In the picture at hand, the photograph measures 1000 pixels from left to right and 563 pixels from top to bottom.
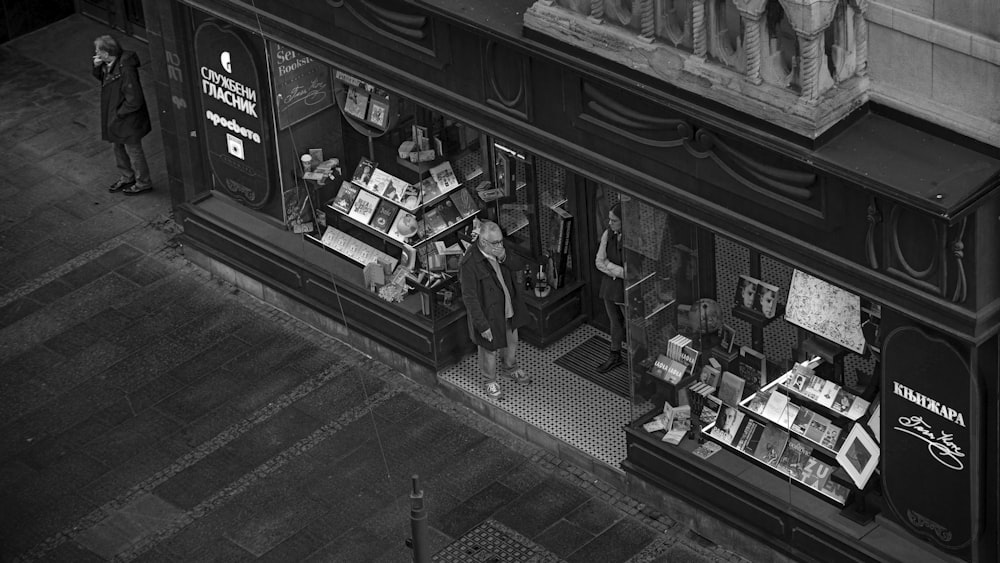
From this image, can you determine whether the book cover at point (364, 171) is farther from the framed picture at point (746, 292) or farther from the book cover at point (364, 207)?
the framed picture at point (746, 292)

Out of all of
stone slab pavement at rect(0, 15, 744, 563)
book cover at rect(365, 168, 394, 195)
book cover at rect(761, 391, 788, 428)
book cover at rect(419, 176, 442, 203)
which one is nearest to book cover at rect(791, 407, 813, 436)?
book cover at rect(761, 391, 788, 428)

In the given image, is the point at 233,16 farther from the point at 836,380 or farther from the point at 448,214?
the point at 836,380

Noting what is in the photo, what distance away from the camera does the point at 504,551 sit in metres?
15.0

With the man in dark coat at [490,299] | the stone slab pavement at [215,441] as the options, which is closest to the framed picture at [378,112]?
the man in dark coat at [490,299]

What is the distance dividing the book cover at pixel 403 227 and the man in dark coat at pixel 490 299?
3.94 feet

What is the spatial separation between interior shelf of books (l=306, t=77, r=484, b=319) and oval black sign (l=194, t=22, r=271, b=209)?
2.81 feet

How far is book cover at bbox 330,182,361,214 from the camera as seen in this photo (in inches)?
702

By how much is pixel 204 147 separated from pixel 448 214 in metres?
3.22

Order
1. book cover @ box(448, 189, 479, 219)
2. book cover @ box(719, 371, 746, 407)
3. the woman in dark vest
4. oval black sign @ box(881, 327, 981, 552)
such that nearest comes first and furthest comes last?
oval black sign @ box(881, 327, 981, 552) < book cover @ box(719, 371, 746, 407) < the woman in dark vest < book cover @ box(448, 189, 479, 219)

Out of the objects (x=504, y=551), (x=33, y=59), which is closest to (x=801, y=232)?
(x=504, y=551)

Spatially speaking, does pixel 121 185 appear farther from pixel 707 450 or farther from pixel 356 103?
pixel 707 450

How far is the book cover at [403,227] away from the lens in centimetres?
1727

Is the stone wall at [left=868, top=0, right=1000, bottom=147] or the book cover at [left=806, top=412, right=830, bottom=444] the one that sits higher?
the stone wall at [left=868, top=0, right=1000, bottom=147]

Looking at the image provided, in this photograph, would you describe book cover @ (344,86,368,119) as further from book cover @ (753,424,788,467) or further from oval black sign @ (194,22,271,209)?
book cover @ (753,424,788,467)
